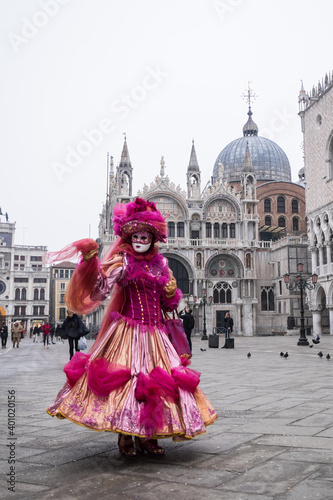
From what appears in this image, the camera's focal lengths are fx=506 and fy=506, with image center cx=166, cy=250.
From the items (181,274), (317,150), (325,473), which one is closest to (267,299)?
(181,274)

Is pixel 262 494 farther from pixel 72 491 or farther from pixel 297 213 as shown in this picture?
pixel 297 213

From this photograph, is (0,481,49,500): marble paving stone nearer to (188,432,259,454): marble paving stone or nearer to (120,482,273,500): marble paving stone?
(120,482,273,500): marble paving stone

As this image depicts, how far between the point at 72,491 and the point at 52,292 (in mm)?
76051

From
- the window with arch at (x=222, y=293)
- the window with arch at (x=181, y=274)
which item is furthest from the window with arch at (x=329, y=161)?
the window with arch at (x=181, y=274)

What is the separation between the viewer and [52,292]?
252 feet

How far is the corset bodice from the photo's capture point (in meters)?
4.18

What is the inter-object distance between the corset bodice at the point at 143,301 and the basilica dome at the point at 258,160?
45113 millimetres

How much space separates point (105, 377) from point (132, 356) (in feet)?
0.92

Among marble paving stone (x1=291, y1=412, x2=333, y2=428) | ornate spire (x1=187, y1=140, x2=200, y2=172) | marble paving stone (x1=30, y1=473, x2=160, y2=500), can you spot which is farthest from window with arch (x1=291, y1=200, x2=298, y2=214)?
marble paving stone (x1=30, y1=473, x2=160, y2=500)

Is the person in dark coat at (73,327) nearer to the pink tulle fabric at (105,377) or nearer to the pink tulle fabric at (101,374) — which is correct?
the pink tulle fabric at (101,374)

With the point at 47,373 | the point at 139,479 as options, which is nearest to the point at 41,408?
the point at 139,479

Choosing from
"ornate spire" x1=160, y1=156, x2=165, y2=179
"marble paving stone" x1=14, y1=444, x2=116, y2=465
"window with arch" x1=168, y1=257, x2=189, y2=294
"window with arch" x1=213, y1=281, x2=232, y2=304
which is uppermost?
"ornate spire" x1=160, y1=156, x2=165, y2=179

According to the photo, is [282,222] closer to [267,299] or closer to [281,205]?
[281,205]

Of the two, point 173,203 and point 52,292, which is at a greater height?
point 173,203
